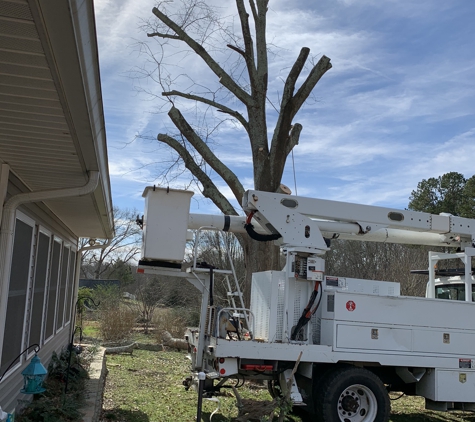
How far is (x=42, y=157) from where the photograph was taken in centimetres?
486

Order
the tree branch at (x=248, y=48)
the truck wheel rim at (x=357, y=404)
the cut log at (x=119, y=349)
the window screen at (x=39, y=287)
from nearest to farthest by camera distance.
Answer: the truck wheel rim at (x=357, y=404) → the window screen at (x=39, y=287) → the tree branch at (x=248, y=48) → the cut log at (x=119, y=349)

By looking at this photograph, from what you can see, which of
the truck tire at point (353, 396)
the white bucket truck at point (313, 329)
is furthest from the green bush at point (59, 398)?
the truck tire at point (353, 396)

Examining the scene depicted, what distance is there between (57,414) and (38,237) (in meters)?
2.45

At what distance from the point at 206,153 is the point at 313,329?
5.50m

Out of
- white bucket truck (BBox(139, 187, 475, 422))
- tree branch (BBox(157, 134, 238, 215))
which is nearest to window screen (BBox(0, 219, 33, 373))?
white bucket truck (BBox(139, 187, 475, 422))

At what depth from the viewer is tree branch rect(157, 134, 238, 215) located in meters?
10.8

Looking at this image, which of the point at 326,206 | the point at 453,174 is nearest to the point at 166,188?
the point at 326,206

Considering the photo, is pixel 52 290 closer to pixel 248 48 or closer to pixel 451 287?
pixel 451 287

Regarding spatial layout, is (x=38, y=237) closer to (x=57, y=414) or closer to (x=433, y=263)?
(x=57, y=414)

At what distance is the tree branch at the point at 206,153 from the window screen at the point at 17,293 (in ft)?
17.4

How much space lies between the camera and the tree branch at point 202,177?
10.8 m

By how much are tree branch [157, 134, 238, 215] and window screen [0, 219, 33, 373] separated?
4.78 m

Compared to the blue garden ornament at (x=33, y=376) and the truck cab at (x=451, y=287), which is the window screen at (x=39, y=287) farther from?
the truck cab at (x=451, y=287)

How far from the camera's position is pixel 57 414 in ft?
19.4
